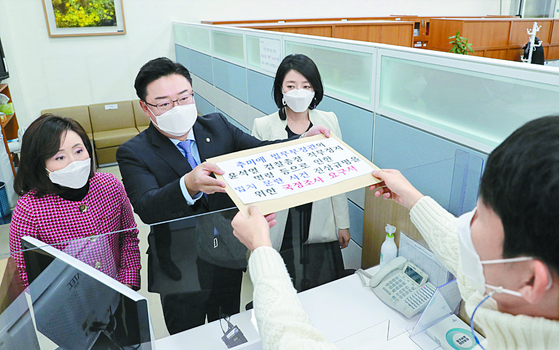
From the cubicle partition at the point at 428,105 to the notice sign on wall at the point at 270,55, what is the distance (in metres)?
0.20

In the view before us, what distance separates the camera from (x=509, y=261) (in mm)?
581

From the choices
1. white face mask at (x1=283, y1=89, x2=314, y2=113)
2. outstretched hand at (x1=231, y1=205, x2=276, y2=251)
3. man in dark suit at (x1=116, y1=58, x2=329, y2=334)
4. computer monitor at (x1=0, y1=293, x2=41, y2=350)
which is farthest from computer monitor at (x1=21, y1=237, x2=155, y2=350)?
white face mask at (x1=283, y1=89, x2=314, y2=113)

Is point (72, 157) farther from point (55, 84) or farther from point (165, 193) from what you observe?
point (55, 84)

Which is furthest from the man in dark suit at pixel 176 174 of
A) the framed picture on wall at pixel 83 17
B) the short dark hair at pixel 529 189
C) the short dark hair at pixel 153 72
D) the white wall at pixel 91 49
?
the framed picture on wall at pixel 83 17

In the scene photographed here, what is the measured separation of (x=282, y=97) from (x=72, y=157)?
1130 millimetres

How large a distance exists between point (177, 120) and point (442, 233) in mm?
1025

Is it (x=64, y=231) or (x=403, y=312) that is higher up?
Result: (x=64, y=231)

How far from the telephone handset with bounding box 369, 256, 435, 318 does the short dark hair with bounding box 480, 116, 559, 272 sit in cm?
85

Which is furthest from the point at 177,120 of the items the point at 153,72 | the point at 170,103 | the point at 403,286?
the point at 403,286

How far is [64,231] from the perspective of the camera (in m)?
1.37

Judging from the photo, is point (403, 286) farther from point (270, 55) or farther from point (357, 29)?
point (357, 29)

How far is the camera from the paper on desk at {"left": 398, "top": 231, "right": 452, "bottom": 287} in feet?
4.37

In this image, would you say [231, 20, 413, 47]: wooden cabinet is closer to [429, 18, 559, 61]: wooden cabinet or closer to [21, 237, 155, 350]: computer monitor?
[429, 18, 559, 61]: wooden cabinet

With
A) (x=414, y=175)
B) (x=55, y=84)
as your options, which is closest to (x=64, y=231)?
(x=414, y=175)
